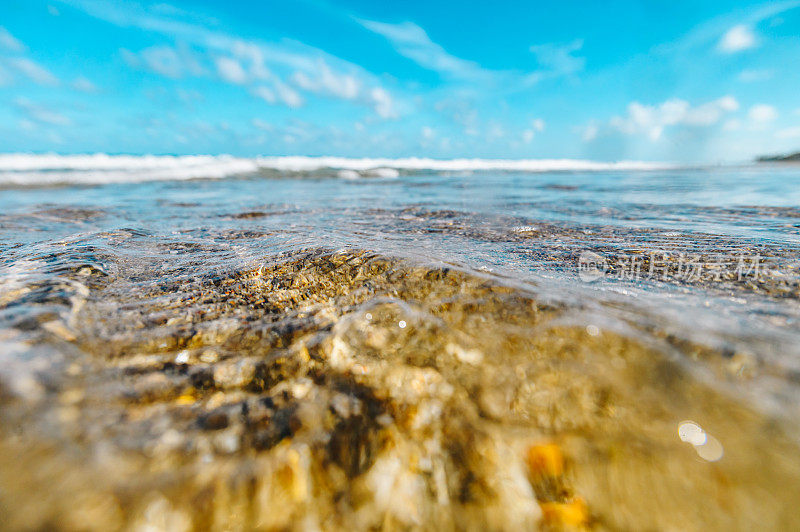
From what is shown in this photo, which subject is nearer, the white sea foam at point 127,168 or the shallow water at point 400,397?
the shallow water at point 400,397

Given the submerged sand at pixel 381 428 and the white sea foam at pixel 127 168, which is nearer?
the submerged sand at pixel 381 428

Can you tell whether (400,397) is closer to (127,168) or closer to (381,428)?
(381,428)

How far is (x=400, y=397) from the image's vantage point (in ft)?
3.48

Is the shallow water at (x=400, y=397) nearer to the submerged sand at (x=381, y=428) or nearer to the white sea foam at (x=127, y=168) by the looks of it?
the submerged sand at (x=381, y=428)

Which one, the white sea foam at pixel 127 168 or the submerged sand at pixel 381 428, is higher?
the white sea foam at pixel 127 168

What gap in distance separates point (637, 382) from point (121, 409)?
56.1 inches

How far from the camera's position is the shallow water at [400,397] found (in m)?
0.78

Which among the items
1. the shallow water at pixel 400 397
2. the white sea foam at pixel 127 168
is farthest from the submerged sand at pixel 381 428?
the white sea foam at pixel 127 168

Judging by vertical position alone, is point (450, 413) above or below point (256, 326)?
below

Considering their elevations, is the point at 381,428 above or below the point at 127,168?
below

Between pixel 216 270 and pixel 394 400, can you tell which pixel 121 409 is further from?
pixel 216 270

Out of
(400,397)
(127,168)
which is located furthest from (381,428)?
(127,168)

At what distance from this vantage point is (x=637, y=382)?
995 millimetres

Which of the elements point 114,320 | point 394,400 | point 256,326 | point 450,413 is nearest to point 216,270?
point 114,320
